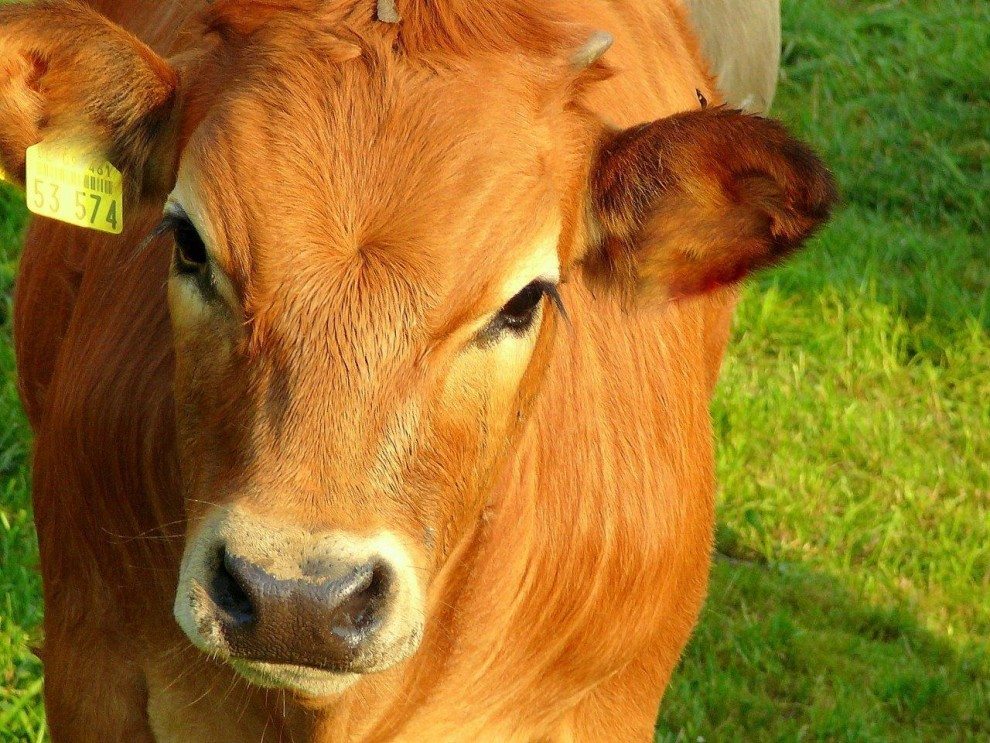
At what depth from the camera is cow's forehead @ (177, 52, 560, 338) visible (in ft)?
8.27

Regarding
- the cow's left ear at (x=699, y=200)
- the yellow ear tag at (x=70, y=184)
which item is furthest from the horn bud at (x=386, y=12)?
the yellow ear tag at (x=70, y=184)

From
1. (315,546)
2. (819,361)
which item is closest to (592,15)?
(315,546)

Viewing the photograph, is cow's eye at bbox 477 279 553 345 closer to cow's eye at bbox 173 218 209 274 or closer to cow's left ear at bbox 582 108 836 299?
cow's left ear at bbox 582 108 836 299

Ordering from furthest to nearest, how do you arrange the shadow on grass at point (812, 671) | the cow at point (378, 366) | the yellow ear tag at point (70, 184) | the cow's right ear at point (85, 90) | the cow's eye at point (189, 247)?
the shadow on grass at point (812, 671), the yellow ear tag at point (70, 184), the cow's right ear at point (85, 90), the cow's eye at point (189, 247), the cow at point (378, 366)

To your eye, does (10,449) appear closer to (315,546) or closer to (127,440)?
(127,440)

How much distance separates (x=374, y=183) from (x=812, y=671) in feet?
10.2

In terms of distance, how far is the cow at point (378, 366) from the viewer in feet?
8.13

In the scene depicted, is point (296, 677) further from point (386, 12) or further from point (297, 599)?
point (386, 12)

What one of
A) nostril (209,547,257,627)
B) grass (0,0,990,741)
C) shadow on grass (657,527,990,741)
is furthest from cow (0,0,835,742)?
grass (0,0,990,741)

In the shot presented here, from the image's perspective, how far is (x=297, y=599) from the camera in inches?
91.4

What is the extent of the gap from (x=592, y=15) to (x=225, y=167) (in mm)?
1655

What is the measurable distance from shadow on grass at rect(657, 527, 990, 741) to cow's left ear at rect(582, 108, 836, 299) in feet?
6.54

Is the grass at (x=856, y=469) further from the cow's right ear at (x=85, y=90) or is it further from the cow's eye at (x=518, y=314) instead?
the cow's eye at (x=518, y=314)

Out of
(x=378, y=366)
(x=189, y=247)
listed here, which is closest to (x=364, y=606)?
(x=378, y=366)
